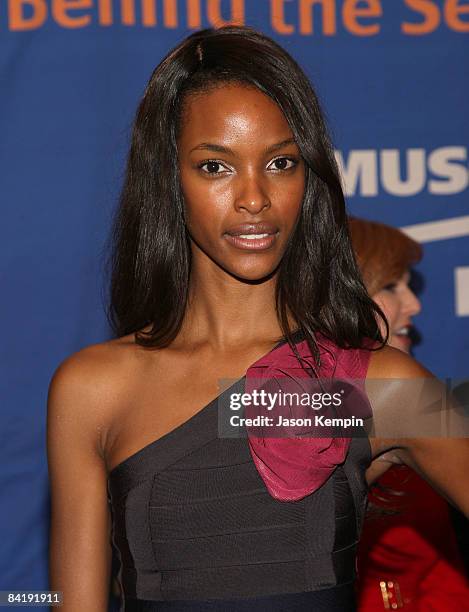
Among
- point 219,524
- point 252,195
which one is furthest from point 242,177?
point 219,524

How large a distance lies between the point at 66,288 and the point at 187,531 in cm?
143

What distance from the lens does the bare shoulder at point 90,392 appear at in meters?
1.76

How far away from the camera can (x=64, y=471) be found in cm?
176

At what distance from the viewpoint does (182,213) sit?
5.90 feet

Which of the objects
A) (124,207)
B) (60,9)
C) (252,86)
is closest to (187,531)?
(124,207)

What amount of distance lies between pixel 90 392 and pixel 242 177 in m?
0.43

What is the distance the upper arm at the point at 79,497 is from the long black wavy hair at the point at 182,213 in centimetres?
15

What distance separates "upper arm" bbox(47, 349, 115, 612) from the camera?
175 cm

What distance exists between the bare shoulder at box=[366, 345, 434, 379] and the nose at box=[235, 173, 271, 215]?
0.30 meters

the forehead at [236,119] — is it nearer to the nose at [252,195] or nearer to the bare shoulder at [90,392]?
the nose at [252,195]

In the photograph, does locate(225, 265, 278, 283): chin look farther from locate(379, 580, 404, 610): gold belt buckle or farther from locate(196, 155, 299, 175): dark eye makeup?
locate(379, 580, 404, 610): gold belt buckle

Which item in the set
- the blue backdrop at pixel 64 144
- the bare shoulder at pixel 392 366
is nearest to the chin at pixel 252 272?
the bare shoulder at pixel 392 366

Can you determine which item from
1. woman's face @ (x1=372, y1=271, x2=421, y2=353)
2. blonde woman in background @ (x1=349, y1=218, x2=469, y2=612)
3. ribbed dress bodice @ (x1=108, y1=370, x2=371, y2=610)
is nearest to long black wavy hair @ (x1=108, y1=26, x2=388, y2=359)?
ribbed dress bodice @ (x1=108, y1=370, x2=371, y2=610)

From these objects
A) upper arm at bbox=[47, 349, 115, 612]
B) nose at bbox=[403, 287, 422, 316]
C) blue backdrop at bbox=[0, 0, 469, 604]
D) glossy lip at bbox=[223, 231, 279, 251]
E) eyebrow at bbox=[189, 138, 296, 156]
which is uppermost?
blue backdrop at bbox=[0, 0, 469, 604]
